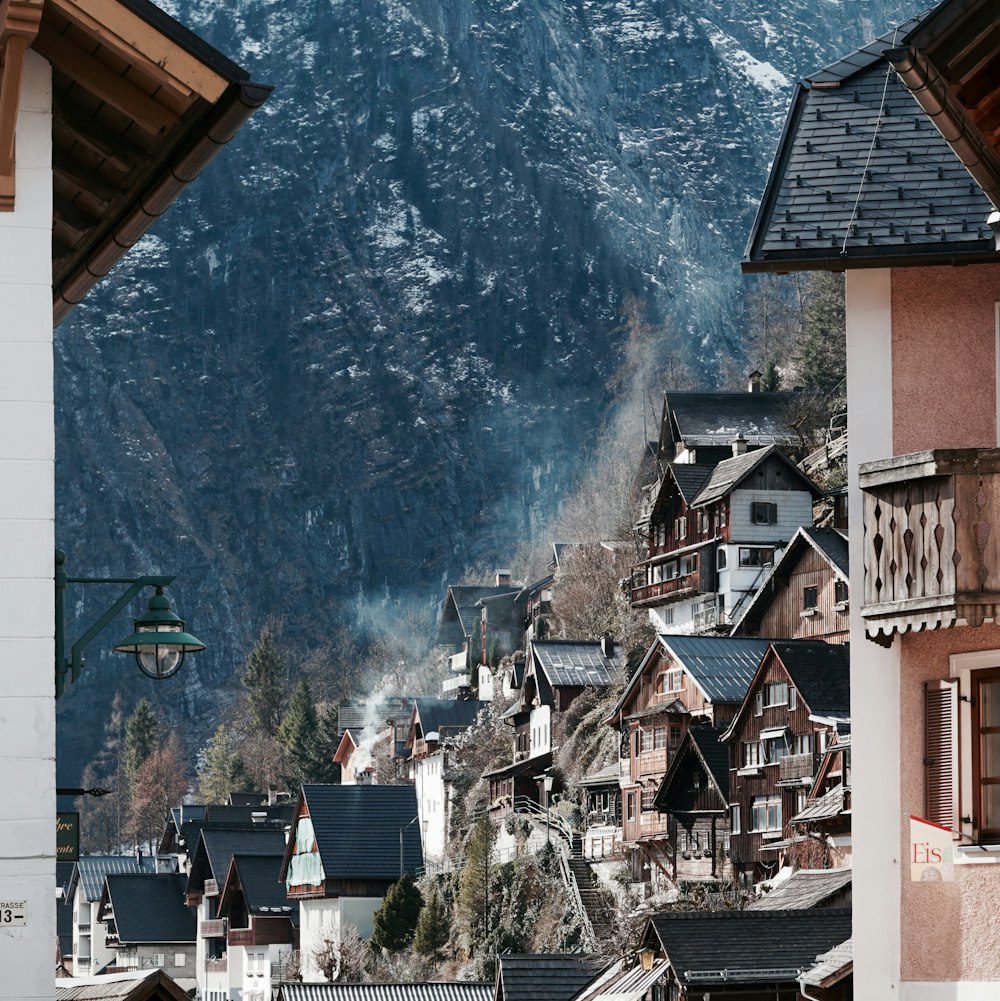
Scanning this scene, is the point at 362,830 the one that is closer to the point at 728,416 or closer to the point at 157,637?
the point at 728,416

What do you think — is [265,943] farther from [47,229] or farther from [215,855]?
[47,229]

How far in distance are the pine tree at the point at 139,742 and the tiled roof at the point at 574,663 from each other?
282ft

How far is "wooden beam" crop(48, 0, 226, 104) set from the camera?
9.28m

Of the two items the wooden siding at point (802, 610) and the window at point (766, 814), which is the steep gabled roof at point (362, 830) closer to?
the wooden siding at point (802, 610)

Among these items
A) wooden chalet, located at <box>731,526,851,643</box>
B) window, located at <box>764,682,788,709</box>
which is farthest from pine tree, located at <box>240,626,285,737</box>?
window, located at <box>764,682,788,709</box>

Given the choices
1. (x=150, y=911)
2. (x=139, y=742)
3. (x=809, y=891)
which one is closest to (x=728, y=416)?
(x=150, y=911)

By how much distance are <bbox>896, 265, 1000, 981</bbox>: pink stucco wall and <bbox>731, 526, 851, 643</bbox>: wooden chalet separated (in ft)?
138

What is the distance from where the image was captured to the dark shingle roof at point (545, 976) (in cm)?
3206

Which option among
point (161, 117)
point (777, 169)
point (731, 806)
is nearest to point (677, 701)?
point (731, 806)

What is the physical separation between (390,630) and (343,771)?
8281 centimetres

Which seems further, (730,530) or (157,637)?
(730,530)

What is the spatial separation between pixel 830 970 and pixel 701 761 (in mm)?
36126

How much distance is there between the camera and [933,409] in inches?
618

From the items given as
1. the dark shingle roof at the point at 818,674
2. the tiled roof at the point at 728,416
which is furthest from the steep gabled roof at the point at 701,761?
the tiled roof at the point at 728,416
